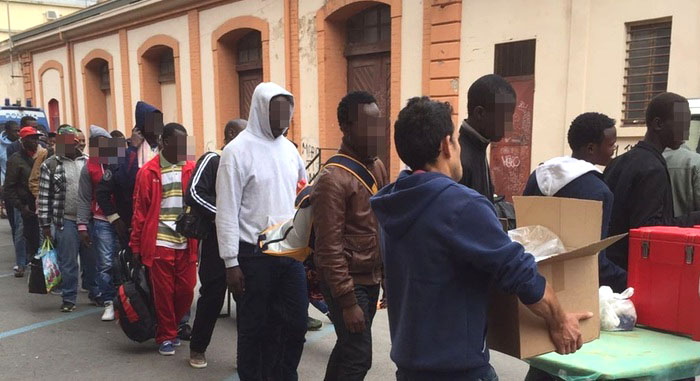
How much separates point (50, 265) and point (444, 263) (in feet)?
16.5

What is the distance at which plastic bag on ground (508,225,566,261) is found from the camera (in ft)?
6.95

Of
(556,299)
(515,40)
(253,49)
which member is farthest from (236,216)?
(253,49)

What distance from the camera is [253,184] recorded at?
3260 millimetres

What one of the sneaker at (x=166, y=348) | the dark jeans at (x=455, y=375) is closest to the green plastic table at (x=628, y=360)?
the dark jeans at (x=455, y=375)

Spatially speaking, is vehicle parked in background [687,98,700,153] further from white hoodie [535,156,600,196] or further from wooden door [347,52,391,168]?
wooden door [347,52,391,168]

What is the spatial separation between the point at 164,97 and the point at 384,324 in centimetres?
1347

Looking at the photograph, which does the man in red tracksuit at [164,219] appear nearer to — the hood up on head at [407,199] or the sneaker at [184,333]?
the sneaker at [184,333]

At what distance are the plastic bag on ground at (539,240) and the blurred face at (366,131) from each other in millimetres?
893

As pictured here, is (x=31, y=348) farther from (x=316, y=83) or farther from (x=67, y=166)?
(x=316, y=83)

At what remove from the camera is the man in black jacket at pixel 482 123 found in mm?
2564

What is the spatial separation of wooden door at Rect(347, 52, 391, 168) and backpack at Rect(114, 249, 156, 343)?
659 cm

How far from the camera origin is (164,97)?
16406 mm

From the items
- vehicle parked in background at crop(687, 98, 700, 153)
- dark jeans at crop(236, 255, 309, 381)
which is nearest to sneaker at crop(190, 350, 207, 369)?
dark jeans at crop(236, 255, 309, 381)

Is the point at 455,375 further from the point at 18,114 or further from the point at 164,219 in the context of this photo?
the point at 18,114
